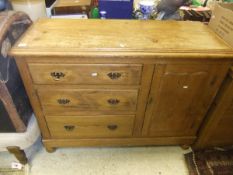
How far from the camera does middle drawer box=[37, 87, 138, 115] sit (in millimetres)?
1069

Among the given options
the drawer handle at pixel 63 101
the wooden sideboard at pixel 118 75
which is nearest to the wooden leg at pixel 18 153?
the wooden sideboard at pixel 118 75

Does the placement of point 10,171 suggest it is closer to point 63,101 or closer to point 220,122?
point 63,101

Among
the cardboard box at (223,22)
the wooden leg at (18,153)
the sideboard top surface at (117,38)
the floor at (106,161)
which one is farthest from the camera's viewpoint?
the floor at (106,161)

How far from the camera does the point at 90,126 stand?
1265 mm

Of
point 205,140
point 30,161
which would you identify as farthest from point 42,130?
point 205,140

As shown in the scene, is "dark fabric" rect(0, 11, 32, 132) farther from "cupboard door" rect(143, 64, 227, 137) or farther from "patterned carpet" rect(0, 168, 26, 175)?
"cupboard door" rect(143, 64, 227, 137)

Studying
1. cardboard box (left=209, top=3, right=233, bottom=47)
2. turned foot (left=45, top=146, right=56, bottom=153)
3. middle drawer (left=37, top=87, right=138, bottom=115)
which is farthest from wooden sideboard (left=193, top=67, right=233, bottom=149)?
turned foot (left=45, top=146, right=56, bottom=153)

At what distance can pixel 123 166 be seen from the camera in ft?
4.50

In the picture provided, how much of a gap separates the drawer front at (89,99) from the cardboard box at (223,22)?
1.92ft

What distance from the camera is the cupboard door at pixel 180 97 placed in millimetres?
1021

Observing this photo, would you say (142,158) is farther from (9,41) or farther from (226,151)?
(9,41)

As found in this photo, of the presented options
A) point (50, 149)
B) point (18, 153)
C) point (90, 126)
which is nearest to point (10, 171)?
point (18, 153)

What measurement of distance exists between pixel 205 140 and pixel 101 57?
995 mm

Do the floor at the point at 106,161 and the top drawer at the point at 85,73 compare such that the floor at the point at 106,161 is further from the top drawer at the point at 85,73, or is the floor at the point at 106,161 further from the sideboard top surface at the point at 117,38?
the sideboard top surface at the point at 117,38
